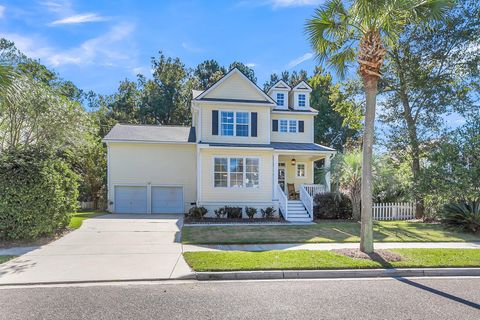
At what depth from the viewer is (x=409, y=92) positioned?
1944cm

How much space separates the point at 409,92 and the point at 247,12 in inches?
474

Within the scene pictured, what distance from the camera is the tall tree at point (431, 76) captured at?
57.2 feet

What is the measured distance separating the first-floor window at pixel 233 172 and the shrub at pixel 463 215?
9042mm

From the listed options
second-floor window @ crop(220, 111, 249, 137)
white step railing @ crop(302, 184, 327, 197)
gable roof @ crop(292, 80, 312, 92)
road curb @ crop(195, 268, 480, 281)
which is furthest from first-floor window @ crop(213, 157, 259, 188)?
road curb @ crop(195, 268, 480, 281)

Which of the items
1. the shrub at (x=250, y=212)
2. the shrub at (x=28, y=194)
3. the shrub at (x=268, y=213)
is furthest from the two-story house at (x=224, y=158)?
the shrub at (x=28, y=194)

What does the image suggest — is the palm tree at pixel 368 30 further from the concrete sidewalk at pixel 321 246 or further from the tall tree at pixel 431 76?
the tall tree at pixel 431 76

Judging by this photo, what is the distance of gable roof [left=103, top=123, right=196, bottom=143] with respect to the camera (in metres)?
19.4

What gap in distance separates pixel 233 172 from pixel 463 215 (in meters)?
10.6

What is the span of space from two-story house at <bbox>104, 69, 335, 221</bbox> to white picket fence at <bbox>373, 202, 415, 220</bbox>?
303 centimetres

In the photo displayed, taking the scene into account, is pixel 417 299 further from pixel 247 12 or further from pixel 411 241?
pixel 247 12

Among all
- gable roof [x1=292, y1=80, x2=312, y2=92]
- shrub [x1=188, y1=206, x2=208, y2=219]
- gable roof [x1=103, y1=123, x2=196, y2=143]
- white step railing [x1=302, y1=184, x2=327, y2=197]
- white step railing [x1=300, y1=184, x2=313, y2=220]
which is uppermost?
gable roof [x1=292, y1=80, x2=312, y2=92]

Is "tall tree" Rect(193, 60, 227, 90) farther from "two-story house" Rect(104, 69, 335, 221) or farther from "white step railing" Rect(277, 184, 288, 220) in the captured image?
"white step railing" Rect(277, 184, 288, 220)

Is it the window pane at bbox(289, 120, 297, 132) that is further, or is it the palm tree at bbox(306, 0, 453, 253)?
the window pane at bbox(289, 120, 297, 132)

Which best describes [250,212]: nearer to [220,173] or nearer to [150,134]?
[220,173]
